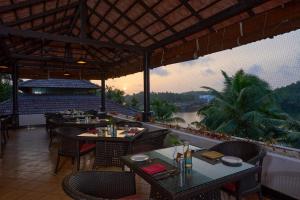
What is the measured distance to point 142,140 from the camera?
12.1 ft

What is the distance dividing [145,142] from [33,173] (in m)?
2.16

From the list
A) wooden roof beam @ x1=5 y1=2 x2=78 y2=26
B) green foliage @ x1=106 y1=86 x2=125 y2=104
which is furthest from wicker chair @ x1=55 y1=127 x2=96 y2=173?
green foliage @ x1=106 y1=86 x2=125 y2=104

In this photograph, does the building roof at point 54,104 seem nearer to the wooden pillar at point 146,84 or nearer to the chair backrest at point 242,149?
the wooden pillar at point 146,84

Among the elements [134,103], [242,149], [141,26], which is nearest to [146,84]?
[141,26]

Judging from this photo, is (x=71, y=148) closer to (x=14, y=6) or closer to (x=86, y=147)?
(x=86, y=147)

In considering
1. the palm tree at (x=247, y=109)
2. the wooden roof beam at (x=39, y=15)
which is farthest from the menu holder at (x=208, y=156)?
the palm tree at (x=247, y=109)

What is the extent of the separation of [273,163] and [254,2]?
241cm

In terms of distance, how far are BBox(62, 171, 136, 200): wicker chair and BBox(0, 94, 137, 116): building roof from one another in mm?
9420

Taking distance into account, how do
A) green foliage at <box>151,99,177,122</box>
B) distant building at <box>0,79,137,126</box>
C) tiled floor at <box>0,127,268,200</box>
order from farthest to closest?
green foliage at <box>151,99,177,122</box> < distant building at <box>0,79,137,126</box> < tiled floor at <box>0,127,268,200</box>

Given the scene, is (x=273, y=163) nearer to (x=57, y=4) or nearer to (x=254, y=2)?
(x=254, y=2)

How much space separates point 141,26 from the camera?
6.07 m

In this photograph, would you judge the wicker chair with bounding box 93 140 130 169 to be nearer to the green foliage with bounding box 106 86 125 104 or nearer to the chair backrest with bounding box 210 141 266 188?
the chair backrest with bounding box 210 141 266 188

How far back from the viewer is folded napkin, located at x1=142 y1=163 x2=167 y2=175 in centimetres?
207

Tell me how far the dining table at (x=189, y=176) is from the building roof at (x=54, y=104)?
9552 millimetres
